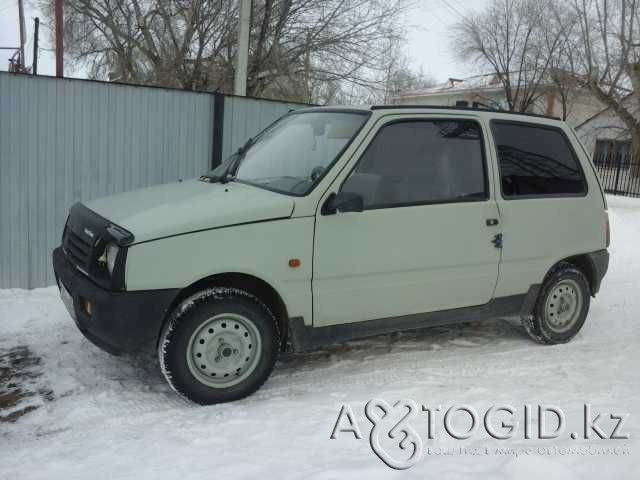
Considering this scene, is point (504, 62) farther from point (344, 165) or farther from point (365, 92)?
point (344, 165)

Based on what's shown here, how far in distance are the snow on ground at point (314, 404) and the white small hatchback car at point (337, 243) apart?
1.07 ft

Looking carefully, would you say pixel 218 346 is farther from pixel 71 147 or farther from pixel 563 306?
pixel 71 147

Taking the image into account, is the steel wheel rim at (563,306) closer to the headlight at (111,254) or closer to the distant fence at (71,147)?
the headlight at (111,254)

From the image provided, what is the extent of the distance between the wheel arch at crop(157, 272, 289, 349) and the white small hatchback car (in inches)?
0.4

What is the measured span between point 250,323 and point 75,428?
3.84ft

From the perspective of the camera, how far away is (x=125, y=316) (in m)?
3.68

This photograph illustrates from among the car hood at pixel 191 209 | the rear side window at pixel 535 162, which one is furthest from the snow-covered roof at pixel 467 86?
the car hood at pixel 191 209

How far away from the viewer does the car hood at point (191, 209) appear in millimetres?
3787

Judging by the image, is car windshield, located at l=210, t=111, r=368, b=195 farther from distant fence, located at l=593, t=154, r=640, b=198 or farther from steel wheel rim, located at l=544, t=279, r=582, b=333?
distant fence, located at l=593, t=154, r=640, b=198

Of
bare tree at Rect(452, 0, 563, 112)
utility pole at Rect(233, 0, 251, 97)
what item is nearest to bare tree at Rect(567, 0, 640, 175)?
bare tree at Rect(452, 0, 563, 112)

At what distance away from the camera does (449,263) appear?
4.64 m

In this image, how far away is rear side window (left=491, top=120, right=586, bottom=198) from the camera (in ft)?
16.4

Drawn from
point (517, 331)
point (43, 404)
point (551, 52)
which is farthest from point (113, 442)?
point (551, 52)

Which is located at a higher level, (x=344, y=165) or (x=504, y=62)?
(x=504, y=62)
